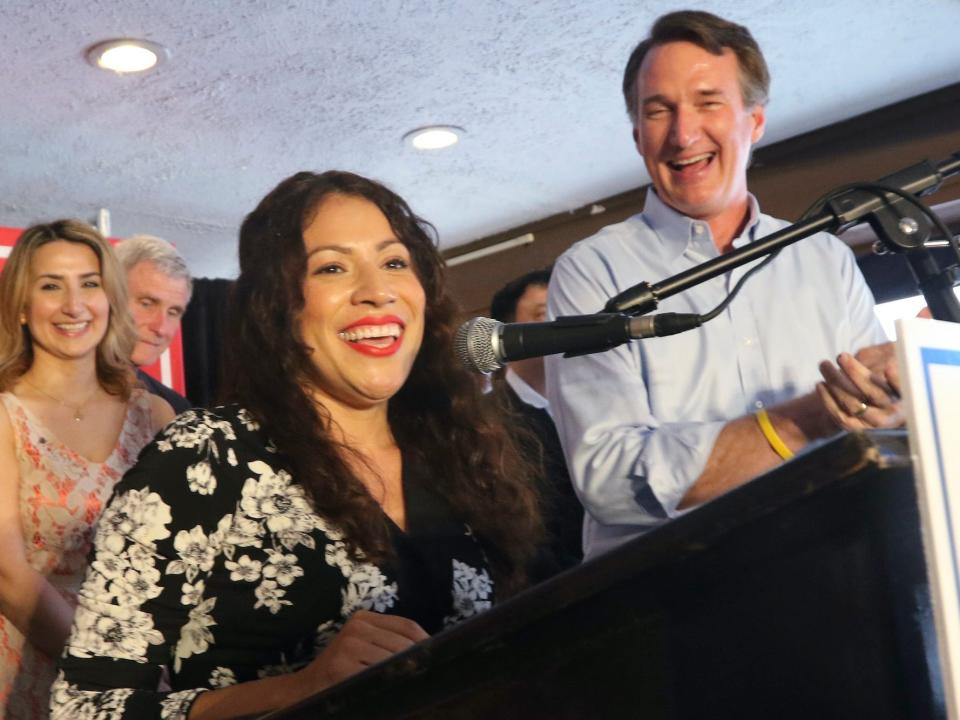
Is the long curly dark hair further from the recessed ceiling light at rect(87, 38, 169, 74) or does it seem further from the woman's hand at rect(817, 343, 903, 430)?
the recessed ceiling light at rect(87, 38, 169, 74)

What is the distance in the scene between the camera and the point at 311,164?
5.59 metres

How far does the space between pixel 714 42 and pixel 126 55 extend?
2.88 meters

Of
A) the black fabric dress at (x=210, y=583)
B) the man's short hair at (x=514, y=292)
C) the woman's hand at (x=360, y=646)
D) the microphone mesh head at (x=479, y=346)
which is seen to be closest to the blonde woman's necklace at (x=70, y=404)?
the black fabric dress at (x=210, y=583)

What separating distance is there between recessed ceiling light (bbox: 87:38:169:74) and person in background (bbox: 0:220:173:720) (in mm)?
1408

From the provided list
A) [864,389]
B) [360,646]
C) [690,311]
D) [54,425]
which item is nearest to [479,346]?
[360,646]

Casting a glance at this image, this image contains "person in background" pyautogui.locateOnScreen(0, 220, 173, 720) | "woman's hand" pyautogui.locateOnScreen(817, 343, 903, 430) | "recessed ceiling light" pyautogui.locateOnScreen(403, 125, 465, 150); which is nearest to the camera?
"woman's hand" pyautogui.locateOnScreen(817, 343, 903, 430)

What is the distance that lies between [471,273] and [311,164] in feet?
6.32

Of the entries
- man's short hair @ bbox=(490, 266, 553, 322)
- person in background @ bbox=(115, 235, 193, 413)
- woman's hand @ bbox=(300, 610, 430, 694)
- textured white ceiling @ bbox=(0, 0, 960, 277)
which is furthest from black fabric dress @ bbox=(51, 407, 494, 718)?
textured white ceiling @ bbox=(0, 0, 960, 277)

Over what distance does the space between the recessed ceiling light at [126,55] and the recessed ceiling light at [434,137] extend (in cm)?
129

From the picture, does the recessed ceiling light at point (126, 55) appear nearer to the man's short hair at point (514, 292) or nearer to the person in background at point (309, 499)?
the man's short hair at point (514, 292)

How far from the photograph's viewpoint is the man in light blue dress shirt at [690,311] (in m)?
1.63

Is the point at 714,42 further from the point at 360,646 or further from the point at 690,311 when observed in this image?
the point at 360,646

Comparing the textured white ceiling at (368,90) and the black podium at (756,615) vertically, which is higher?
the textured white ceiling at (368,90)

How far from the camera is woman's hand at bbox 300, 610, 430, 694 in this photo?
117 cm
